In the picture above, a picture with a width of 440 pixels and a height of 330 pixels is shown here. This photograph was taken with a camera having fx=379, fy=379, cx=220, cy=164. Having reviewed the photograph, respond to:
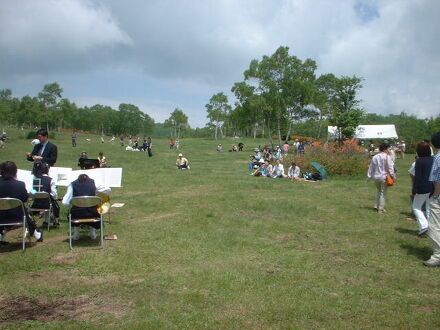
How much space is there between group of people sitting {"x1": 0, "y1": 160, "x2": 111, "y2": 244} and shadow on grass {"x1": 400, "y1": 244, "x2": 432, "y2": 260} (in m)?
5.66

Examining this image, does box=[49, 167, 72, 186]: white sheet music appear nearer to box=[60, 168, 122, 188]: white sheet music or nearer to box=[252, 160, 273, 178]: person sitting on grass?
box=[60, 168, 122, 188]: white sheet music

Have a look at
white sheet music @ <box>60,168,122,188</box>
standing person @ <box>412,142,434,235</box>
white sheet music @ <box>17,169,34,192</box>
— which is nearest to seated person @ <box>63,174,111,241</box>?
white sheet music @ <box>60,168,122,188</box>

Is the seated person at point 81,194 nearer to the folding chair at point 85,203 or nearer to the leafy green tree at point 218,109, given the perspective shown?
the folding chair at point 85,203

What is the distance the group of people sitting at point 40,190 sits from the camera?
6.54 meters

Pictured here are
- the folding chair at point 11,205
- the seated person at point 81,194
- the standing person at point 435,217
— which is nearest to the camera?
the standing person at point 435,217

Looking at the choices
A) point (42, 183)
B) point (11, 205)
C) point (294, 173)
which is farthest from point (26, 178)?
point (294, 173)

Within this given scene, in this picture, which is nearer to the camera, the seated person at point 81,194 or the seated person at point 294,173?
the seated person at point 81,194

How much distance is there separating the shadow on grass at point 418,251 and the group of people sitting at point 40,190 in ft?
18.6

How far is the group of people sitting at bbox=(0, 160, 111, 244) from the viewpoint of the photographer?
6539 millimetres

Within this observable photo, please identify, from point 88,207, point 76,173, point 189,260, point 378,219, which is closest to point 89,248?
point 88,207

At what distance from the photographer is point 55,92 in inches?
2381

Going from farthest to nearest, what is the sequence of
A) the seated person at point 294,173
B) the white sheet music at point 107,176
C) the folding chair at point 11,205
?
the seated person at point 294,173 < the white sheet music at point 107,176 < the folding chair at point 11,205

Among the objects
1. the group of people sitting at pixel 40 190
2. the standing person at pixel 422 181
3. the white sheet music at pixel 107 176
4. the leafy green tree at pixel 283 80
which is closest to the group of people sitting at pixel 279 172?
the standing person at pixel 422 181

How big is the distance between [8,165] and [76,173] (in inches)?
86.7
